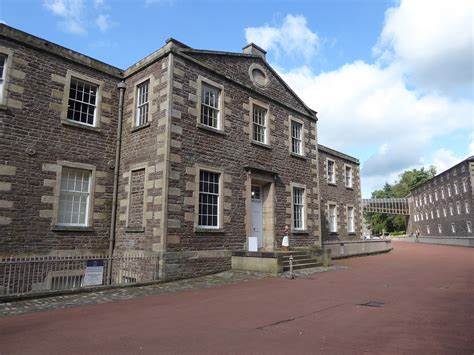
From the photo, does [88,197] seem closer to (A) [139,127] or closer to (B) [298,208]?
(A) [139,127]

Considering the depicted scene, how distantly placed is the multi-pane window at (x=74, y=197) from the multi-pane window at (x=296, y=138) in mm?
10339

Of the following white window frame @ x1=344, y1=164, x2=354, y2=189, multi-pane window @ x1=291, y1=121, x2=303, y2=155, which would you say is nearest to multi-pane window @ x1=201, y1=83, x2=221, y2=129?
multi-pane window @ x1=291, y1=121, x2=303, y2=155

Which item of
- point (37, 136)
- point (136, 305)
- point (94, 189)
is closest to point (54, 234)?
point (94, 189)

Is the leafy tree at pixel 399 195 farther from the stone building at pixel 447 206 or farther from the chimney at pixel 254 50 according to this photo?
the chimney at pixel 254 50

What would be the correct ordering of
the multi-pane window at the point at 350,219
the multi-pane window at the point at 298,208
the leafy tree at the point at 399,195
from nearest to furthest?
the multi-pane window at the point at 298,208 < the multi-pane window at the point at 350,219 < the leafy tree at the point at 399,195

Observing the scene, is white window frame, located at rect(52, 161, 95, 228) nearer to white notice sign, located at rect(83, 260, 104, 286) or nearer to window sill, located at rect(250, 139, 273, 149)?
white notice sign, located at rect(83, 260, 104, 286)

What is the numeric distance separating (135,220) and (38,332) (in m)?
7.26

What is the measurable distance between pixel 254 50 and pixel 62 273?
13.3 meters

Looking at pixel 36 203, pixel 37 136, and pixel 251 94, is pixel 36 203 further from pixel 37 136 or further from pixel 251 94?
pixel 251 94

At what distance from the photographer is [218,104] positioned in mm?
15102

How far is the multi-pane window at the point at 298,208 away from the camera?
59.6 feet

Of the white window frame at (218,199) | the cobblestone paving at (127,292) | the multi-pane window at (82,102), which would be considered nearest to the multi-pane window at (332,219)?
the cobblestone paving at (127,292)

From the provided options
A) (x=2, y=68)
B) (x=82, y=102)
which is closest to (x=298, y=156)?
(x=82, y=102)

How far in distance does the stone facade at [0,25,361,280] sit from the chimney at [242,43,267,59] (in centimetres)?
154
